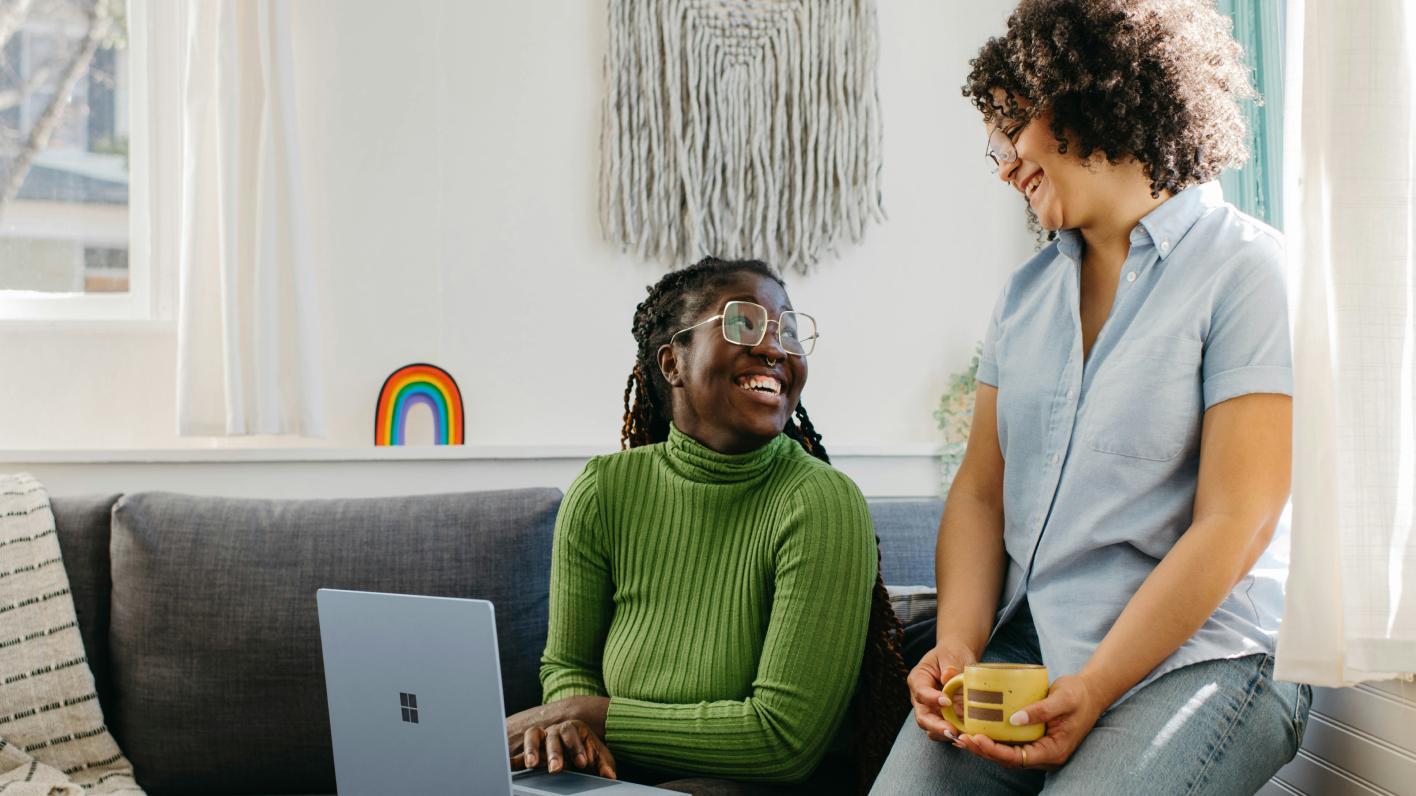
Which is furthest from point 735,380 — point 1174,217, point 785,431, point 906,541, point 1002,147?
point 906,541

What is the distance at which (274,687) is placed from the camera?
1.79 meters

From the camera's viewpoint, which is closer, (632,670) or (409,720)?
(409,720)

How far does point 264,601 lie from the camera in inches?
71.5

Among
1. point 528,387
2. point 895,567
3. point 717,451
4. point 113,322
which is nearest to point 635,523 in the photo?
point 717,451

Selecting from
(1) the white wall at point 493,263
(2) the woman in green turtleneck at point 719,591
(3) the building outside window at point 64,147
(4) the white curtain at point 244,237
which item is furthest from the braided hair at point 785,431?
(3) the building outside window at point 64,147

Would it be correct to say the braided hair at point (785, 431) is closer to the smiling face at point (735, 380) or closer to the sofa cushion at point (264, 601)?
the smiling face at point (735, 380)

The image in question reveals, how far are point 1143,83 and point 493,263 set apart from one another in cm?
158

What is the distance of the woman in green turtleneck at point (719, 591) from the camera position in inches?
52.8

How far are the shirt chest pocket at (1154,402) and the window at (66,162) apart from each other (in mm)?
2077

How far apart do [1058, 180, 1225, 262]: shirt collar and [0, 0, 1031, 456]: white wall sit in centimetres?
139

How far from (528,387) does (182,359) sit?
2.28 ft

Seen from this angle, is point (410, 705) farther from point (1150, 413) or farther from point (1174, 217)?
point (1174, 217)

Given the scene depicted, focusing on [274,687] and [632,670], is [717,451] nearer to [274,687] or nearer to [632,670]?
[632,670]

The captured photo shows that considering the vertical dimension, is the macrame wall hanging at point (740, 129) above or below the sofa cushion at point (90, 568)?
above
